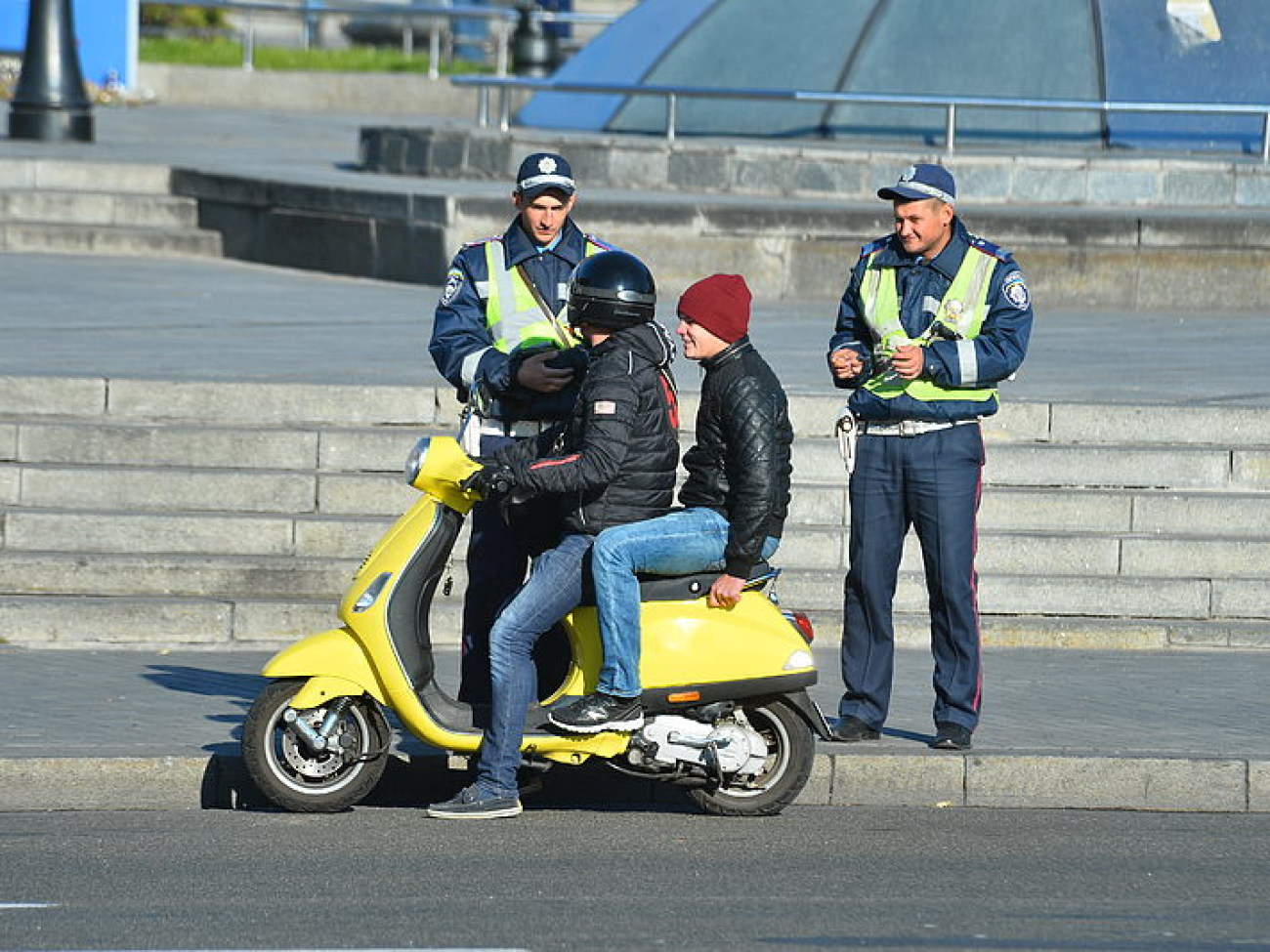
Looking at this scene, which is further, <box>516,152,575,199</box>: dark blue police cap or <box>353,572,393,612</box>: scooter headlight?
<box>516,152,575,199</box>: dark blue police cap

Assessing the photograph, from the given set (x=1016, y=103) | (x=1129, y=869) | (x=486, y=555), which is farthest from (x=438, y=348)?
(x=1016, y=103)

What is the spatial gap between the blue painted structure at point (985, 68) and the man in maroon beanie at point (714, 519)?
482 inches

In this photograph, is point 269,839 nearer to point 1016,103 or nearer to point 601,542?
point 601,542

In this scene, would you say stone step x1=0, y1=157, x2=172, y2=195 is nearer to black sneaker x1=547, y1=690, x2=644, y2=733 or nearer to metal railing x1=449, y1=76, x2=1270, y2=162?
metal railing x1=449, y1=76, x2=1270, y2=162

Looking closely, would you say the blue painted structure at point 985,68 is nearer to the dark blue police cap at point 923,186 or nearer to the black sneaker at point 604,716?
the dark blue police cap at point 923,186

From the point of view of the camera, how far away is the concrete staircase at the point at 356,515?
29.6ft

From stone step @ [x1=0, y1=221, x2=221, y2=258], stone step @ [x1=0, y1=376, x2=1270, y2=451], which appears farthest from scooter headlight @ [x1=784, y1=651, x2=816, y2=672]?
stone step @ [x1=0, y1=221, x2=221, y2=258]

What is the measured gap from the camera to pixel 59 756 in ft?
22.4

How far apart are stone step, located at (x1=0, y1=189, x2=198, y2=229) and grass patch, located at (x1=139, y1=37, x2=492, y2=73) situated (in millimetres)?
12880

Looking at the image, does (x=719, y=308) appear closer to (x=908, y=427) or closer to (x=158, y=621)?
(x=908, y=427)

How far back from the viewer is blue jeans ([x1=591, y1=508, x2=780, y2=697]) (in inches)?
260

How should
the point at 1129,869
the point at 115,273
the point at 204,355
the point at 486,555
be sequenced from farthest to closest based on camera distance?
the point at 115,273 → the point at 204,355 → the point at 486,555 → the point at 1129,869

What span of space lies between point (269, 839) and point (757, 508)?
1.72m

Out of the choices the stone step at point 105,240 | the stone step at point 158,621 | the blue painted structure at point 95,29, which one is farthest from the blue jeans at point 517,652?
the blue painted structure at point 95,29
